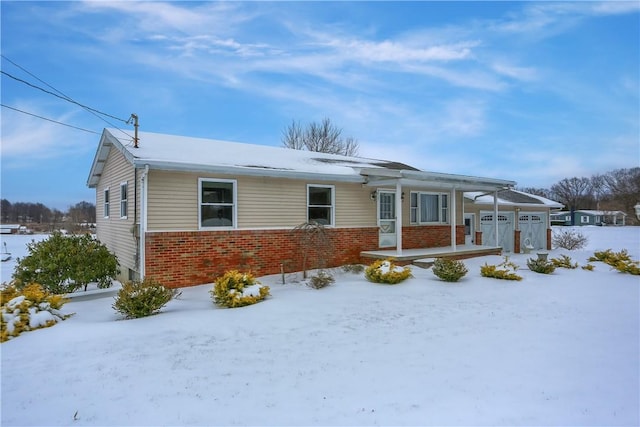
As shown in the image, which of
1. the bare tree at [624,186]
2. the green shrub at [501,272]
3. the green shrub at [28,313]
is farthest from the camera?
the bare tree at [624,186]

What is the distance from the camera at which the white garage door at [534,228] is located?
70.5 feet

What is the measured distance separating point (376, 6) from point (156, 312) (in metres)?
9.45

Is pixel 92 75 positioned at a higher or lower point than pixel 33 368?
higher

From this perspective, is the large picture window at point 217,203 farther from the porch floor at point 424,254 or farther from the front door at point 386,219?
the front door at point 386,219

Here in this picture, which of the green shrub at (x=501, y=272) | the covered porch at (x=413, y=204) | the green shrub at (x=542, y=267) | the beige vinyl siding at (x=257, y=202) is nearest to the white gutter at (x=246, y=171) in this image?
the beige vinyl siding at (x=257, y=202)

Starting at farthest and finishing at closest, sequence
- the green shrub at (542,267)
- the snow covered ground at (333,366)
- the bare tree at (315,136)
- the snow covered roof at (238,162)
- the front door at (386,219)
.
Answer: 1. the bare tree at (315,136)
2. the front door at (386,219)
3. the green shrub at (542,267)
4. the snow covered roof at (238,162)
5. the snow covered ground at (333,366)

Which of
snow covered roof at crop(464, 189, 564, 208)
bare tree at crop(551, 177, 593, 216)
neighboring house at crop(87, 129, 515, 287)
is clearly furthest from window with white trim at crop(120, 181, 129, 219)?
bare tree at crop(551, 177, 593, 216)

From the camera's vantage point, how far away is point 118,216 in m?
11.9

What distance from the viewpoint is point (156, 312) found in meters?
7.09

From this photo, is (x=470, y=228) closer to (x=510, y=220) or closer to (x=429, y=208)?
(x=510, y=220)

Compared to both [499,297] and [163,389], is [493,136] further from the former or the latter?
[163,389]

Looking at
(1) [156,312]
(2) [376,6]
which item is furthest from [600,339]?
(2) [376,6]

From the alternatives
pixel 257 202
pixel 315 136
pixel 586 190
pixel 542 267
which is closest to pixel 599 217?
pixel 586 190

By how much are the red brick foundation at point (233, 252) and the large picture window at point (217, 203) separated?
0.32 m
